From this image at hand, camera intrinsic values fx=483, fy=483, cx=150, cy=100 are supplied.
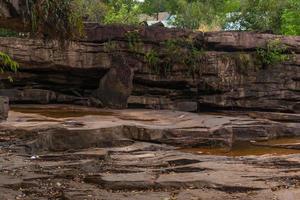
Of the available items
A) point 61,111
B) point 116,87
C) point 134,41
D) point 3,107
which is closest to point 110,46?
point 134,41

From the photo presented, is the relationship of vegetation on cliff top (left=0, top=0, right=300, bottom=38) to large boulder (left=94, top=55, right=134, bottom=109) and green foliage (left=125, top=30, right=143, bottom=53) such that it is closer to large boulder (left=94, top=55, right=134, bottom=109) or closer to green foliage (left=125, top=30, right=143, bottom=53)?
green foliage (left=125, top=30, right=143, bottom=53)

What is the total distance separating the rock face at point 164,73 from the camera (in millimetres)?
17812

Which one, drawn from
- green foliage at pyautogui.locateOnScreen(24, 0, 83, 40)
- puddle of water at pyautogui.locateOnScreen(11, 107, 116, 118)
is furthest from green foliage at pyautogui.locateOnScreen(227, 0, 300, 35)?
green foliage at pyautogui.locateOnScreen(24, 0, 83, 40)

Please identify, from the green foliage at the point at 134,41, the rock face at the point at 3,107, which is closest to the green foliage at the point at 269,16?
the green foliage at the point at 134,41

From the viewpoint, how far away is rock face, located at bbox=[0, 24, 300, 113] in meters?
17.8

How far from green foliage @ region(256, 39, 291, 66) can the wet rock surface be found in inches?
214

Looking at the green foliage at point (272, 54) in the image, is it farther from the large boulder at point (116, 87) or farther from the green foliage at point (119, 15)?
the green foliage at point (119, 15)

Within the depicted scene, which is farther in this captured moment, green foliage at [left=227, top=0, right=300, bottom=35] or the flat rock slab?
green foliage at [left=227, top=0, right=300, bottom=35]

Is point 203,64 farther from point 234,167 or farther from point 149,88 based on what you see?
point 234,167

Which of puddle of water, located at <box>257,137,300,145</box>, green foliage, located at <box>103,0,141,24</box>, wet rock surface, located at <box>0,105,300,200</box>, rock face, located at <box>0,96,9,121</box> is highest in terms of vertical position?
green foliage, located at <box>103,0,141,24</box>

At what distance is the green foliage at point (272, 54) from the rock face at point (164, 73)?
6.9 inches

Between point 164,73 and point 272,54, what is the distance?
422 centimetres

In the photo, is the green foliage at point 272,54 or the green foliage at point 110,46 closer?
the green foliage at point 110,46

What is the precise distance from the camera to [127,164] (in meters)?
9.26
